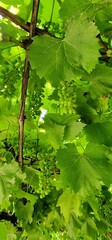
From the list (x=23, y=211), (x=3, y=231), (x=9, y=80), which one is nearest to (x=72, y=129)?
(x=9, y=80)

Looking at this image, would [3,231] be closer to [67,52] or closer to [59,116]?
[59,116]

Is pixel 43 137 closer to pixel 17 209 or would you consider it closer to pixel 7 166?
pixel 7 166

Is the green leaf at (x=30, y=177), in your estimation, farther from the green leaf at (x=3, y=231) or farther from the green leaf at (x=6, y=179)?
the green leaf at (x=3, y=231)

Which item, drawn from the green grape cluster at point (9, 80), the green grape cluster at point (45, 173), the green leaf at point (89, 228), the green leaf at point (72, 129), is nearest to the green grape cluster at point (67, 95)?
the green leaf at point (72, 129)

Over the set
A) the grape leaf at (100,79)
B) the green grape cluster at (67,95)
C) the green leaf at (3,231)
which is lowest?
the green leaf at (3,231)

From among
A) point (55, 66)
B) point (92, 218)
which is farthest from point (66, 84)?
point (92, 218)

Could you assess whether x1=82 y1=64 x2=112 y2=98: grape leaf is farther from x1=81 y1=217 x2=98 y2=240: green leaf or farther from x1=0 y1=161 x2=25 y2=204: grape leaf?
x1=81 y1=217 x2=98 y2=240: green leaf
